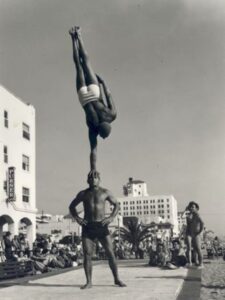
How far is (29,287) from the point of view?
7.39 metres

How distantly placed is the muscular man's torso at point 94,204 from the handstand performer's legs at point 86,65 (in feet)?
6.45

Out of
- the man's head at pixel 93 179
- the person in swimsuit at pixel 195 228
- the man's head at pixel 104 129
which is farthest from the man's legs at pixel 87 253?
the person in swimsuit at pixel 195 228

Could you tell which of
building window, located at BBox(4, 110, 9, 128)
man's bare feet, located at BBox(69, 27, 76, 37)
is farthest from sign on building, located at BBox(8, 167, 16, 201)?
man's bare feet, located at BBox(69, 27, 76, 37)

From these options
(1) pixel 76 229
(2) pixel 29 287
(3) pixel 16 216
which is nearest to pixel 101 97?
(2) pixel 29 287

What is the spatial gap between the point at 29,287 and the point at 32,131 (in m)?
25.3

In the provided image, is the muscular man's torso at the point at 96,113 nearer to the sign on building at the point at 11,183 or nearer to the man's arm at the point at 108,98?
the man's arm at the point at 108,98

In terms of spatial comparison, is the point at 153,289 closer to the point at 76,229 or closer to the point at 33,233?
the point at 33,233

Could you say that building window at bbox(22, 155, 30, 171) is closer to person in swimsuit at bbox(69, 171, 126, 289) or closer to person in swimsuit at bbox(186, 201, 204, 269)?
person in swimsuit at bbox(186, 201, 204, 269)

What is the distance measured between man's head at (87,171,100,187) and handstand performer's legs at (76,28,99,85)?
1632 millimetres

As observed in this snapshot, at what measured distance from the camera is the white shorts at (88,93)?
26.8ft

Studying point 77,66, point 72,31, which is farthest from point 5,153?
point 77,66

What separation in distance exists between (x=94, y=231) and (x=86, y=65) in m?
2.88

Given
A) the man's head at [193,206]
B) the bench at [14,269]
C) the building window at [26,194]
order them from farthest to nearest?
the building window at [26,194], the man's head at [193,206], the bench at [14,269]

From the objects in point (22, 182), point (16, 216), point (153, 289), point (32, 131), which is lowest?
point (153, 289)
